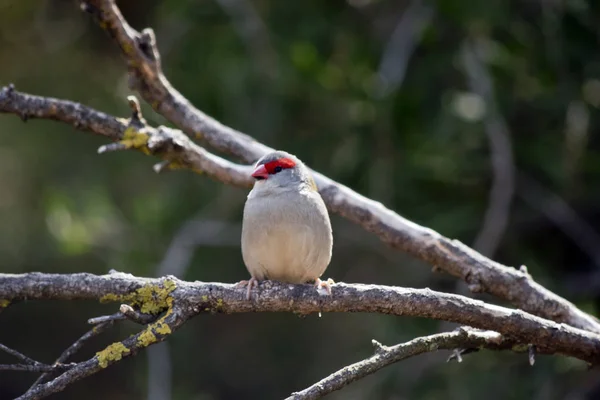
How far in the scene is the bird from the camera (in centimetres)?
386

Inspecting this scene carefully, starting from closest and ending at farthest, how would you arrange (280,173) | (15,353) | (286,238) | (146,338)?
(15,353)
(146,338)
(286,238)
(280,173)

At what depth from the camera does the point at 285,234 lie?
3.90 m

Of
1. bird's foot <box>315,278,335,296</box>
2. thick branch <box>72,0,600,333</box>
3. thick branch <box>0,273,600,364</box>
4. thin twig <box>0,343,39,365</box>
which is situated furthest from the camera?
thick branch <box>72,0,600,333</box>

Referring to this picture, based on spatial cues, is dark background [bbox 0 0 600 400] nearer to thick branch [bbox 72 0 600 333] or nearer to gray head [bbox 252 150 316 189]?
thick branch [bbox 72 0 600 333]

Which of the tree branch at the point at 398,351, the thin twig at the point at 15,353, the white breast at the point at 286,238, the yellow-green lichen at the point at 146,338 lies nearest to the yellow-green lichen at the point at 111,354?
the yellow-green lichen at the point at 146,338

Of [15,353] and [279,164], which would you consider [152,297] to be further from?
[279,164]

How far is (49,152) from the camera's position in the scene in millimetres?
9055

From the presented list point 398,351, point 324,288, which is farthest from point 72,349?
point 398,351

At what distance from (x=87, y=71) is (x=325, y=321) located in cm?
366

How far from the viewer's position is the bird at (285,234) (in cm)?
386

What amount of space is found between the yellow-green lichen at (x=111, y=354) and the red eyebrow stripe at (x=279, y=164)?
5.02 feet

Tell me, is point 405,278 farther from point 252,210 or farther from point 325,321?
point 252,210

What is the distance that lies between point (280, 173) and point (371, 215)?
1.69 ft

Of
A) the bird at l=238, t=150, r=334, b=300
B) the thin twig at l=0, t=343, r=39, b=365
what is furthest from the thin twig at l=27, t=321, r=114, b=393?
the bird at l=238, t=150, r=334, b=300
